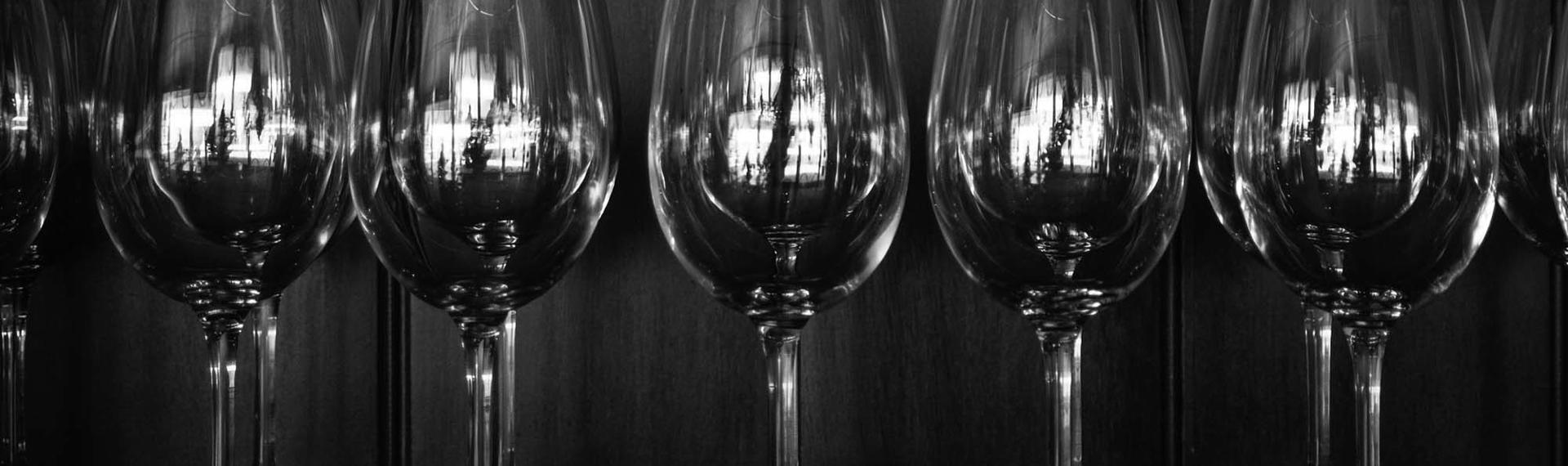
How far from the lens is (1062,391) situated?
0.48m

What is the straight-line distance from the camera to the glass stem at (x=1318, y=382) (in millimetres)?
493

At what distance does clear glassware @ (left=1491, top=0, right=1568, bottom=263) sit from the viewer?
497mm

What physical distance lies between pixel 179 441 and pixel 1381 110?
1.92ft

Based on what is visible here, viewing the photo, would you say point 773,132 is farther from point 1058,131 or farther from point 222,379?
point 222,379

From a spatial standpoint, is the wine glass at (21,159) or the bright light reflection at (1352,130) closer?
the bright light reflection at (1352,130)

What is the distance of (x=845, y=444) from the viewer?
62cm

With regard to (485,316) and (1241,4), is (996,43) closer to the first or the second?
(1241,4)

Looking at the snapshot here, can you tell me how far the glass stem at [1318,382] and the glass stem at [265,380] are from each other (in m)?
0.43

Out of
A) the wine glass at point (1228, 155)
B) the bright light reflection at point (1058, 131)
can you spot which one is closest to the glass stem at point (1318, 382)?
the wine glass at point (1228, 155)

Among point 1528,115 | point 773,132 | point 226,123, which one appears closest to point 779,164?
point 773,132

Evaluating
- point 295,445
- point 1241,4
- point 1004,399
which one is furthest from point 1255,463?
point 295,445

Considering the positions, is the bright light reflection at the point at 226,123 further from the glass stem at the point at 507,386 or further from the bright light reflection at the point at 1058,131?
the bright light reflection at the point at 1058,131

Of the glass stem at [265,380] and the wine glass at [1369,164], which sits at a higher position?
the wine glass at [1369,164]

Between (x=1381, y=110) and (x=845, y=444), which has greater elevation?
(x=1381, y=110)
